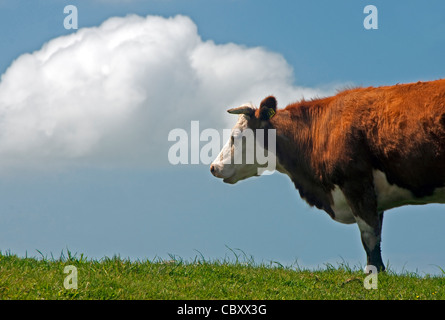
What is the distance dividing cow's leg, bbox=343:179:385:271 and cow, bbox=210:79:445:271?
0.05ft

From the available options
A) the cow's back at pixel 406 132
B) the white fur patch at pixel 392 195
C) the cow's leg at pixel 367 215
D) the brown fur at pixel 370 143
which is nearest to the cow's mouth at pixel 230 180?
the brown fur at pixel 370 143

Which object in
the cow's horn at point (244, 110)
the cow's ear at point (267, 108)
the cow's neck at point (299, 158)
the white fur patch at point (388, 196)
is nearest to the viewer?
the white fur patch at point (388, 196)

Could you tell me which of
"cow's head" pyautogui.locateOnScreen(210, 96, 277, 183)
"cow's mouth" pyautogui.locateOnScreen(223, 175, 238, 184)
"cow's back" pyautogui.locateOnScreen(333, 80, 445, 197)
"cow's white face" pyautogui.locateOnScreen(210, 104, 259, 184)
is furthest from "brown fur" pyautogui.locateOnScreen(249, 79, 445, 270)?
"cow's mouth" pyautogui.locateOnScreen(223, 175, 238, 184)

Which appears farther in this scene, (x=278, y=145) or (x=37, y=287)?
(x=278, y=145)

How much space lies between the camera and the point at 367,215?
8.91 meters

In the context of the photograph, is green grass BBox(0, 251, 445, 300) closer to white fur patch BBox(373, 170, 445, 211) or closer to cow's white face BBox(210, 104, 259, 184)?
white fur patch BBox(373, 170, 445, 211)

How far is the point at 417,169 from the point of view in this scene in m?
8.56

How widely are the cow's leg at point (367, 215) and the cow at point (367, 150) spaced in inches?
0.6

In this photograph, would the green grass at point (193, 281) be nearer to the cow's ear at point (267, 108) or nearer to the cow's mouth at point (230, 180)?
the cow's mouth at point (230, 180)

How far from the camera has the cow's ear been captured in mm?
10258

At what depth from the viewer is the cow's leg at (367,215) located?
890 centimetres

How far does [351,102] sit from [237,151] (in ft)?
7.69
